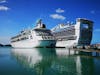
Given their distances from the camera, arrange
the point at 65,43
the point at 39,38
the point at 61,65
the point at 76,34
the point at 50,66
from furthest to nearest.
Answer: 1. the point at 65,43
2. the point at 76,34
3. the point at 39,38
4. the point at 61,65
5. the point at 50,66

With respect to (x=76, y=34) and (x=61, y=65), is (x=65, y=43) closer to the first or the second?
(x=76, y=34)

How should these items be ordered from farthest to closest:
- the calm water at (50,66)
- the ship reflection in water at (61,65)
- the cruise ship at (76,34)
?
1. the cruise ship at (76,34)
2. the ship reflection in water at (61,65)
3. the calm water at (50,66)

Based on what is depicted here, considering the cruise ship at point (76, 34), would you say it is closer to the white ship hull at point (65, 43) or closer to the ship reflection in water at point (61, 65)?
the white ship hull at point (65, 43)

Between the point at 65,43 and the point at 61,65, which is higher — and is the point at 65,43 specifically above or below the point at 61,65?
above

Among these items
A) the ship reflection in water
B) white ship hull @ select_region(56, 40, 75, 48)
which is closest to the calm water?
the ship reflection in water

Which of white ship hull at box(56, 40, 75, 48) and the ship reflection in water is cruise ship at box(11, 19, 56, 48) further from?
the ship reflection in water

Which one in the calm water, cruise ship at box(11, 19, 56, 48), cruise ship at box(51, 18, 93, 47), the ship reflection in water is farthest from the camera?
cruise ship at box(51, 18, 93, 47)

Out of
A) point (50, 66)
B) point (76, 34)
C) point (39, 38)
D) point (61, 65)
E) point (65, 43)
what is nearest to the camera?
point (50, 66)

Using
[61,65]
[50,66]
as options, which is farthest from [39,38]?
[50,66]

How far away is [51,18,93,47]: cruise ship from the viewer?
8031 centimetres

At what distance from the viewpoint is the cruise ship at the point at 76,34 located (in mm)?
80312

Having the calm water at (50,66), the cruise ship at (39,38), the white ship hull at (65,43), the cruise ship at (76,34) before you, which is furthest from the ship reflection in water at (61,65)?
the white ship hull at (65,43)

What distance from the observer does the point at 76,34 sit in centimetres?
8106

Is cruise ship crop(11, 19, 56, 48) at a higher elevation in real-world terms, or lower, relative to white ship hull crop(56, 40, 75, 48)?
higher
